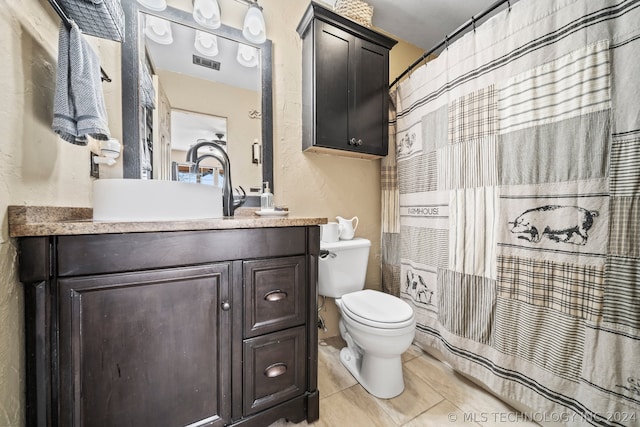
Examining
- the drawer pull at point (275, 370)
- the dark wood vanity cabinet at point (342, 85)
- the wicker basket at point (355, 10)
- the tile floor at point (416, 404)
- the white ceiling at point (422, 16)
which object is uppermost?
the white ceiling at point (422, 16)

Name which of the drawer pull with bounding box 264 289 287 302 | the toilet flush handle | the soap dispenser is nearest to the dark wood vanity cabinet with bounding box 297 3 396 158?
the soap dispenser

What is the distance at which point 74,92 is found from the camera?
2.31ft

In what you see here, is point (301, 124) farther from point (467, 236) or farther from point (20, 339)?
point (20, 339)

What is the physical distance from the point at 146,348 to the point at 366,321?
867 mm

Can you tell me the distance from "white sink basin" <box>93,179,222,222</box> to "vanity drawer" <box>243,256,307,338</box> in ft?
1.04

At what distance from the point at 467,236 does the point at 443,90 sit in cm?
86

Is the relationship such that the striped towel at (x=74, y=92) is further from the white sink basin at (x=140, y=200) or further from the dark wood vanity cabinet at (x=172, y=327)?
the dark wood vanity cabinet at (x=172, y=327)

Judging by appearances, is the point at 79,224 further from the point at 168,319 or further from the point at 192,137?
the point at 192,137

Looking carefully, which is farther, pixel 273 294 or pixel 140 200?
pixel 273 294

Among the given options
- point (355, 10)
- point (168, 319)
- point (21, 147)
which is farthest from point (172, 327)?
point (355, 10)

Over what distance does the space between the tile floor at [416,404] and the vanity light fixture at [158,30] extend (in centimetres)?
198

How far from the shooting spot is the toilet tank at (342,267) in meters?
1.43

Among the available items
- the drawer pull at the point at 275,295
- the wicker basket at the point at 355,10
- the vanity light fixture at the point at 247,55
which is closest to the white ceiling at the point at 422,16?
the wicker basket at the point at 355,10

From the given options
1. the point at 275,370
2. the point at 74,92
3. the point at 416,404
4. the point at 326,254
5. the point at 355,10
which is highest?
the point at 355,10
